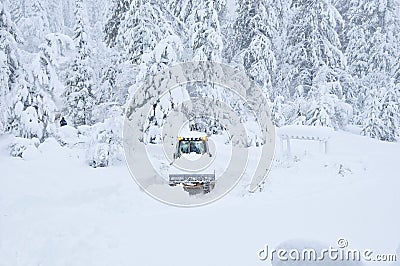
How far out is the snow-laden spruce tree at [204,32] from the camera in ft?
54.6

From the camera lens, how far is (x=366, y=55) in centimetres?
2555

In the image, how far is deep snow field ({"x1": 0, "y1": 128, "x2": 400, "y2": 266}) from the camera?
6.20 meters

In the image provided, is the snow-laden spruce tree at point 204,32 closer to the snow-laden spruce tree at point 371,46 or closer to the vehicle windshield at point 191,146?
the vehicle windshield at point 191,146

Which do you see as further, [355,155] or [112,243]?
[355,155]

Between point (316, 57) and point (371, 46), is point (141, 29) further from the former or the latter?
point (371, 46)

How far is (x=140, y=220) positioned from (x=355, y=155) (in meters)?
10.6

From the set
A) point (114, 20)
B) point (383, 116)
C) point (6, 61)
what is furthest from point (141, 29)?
point (383, 116)

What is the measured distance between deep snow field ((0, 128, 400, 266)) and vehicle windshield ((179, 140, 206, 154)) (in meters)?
1.93

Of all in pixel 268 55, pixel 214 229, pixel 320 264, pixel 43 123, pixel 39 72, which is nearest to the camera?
pixel 320 264

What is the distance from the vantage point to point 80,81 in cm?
2255

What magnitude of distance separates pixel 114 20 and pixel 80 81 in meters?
6.73

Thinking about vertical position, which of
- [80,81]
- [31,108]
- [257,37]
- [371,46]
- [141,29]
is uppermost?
[371,46]

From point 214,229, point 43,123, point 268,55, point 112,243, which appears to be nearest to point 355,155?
point 268,55

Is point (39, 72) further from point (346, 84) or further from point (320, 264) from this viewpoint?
point (346, 84)
